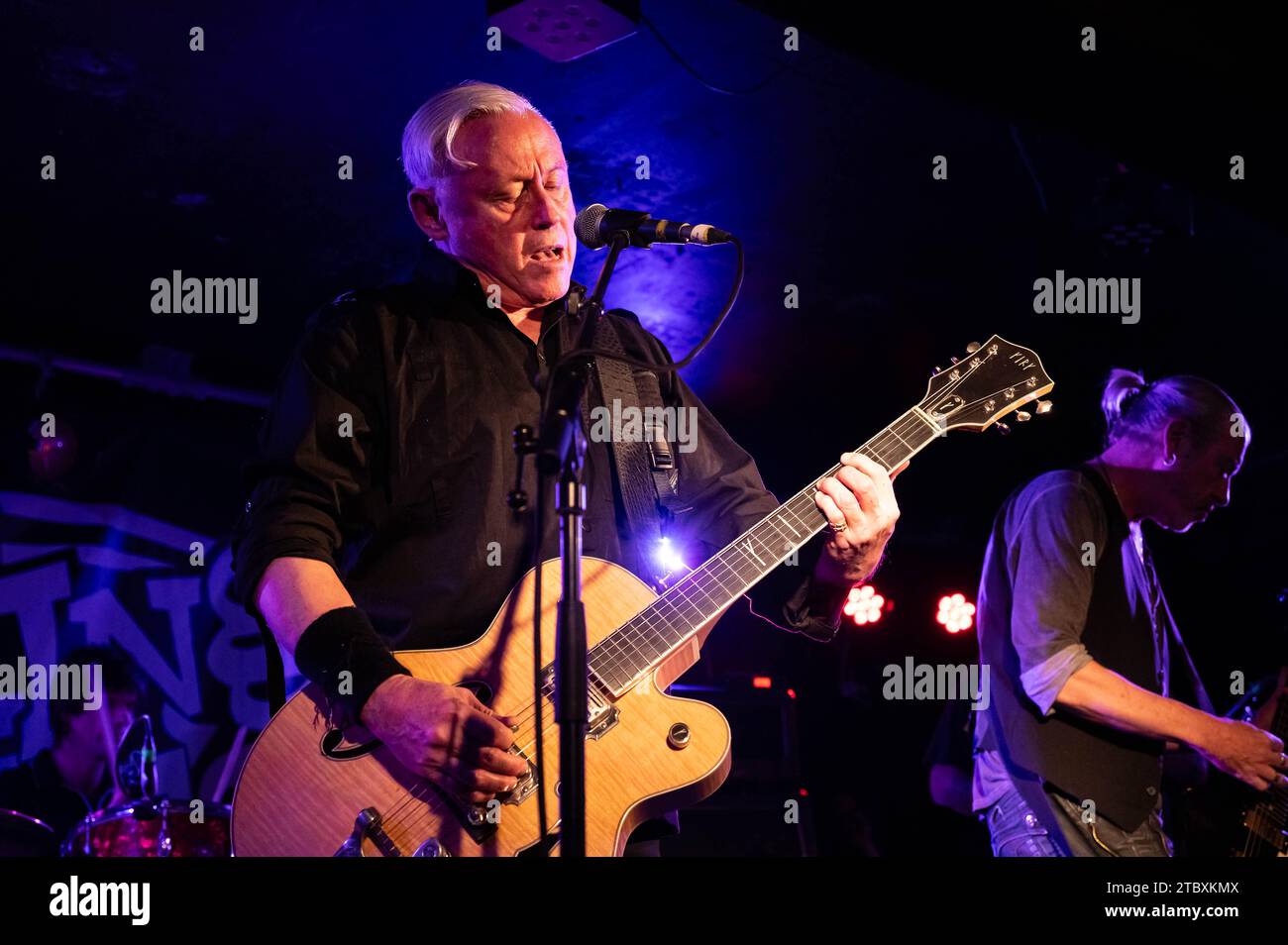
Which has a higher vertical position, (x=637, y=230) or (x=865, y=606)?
(x=637, y=230)

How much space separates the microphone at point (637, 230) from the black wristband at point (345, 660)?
3.10 feet

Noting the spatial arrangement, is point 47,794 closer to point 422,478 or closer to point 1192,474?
point 422,478

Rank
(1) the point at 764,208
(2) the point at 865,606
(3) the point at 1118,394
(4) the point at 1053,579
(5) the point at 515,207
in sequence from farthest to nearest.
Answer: (2) the point at 865,606 → (1) the point at 764,208 → (3) the point at 1118,394 → (4) the point at 1053,579 → (5) the point at 515,207

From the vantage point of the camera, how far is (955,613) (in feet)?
32.0

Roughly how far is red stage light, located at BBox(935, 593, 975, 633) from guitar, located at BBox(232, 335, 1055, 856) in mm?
7596

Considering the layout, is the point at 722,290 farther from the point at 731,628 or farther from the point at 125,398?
the point at 125,398

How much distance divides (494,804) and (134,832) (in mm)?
3467

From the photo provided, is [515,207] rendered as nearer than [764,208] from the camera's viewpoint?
Yes

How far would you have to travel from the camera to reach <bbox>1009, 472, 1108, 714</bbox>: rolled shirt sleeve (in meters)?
3.50

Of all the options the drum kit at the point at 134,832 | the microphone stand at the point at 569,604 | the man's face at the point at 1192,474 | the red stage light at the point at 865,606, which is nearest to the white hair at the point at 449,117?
the microphone stand at the point at 569,604

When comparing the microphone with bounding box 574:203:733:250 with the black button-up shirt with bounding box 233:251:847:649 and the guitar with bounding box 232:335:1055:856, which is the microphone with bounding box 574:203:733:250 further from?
the guitar with bounding box 232:335:1055:856

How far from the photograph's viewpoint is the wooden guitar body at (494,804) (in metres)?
2.29

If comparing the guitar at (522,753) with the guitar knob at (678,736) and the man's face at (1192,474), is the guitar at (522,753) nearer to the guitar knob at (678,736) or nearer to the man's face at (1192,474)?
the guitar knob at (678,736)

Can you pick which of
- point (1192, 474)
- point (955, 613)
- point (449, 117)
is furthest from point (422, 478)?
point (955, 613)
